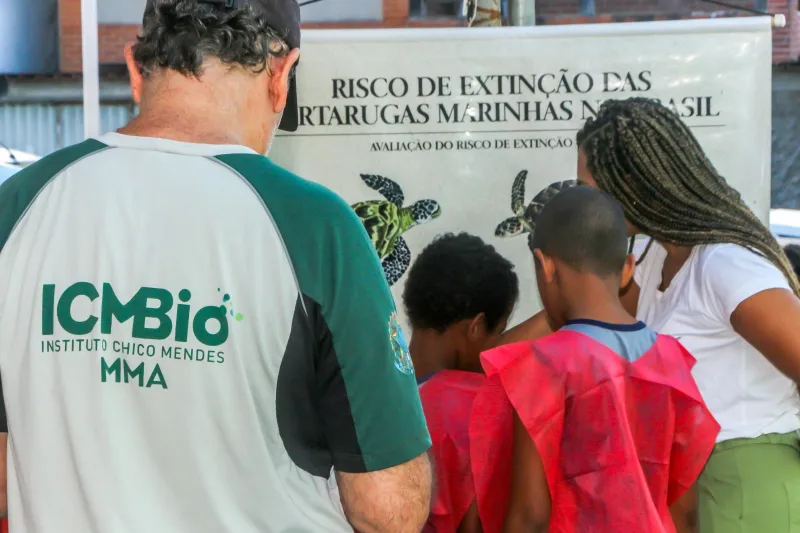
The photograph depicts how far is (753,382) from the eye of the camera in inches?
80.0

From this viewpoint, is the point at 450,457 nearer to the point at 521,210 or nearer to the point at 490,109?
the point at 521,210

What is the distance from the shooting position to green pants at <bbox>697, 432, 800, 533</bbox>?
6.40 feet

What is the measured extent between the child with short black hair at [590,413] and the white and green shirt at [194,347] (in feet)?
2.06

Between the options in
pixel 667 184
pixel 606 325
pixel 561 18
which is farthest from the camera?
pixel 561 18

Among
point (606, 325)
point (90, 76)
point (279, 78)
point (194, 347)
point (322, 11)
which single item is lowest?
point (606, 325)

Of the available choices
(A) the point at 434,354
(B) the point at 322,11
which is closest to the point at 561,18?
(B) the point at 322,11

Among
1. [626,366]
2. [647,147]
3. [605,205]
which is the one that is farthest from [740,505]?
[647,147]

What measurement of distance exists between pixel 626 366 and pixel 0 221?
1.12 meters

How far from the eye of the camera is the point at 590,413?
177cm

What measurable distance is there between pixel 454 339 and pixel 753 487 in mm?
731

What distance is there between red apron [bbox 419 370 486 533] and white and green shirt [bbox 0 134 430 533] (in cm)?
86

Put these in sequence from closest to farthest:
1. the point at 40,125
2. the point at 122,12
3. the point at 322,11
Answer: the point at 322,11, the point at 122,12, the point at 40,125

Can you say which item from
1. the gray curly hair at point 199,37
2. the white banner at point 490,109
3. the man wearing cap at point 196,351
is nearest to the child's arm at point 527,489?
the man wearing cap at point 196,351

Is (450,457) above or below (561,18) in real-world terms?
below
